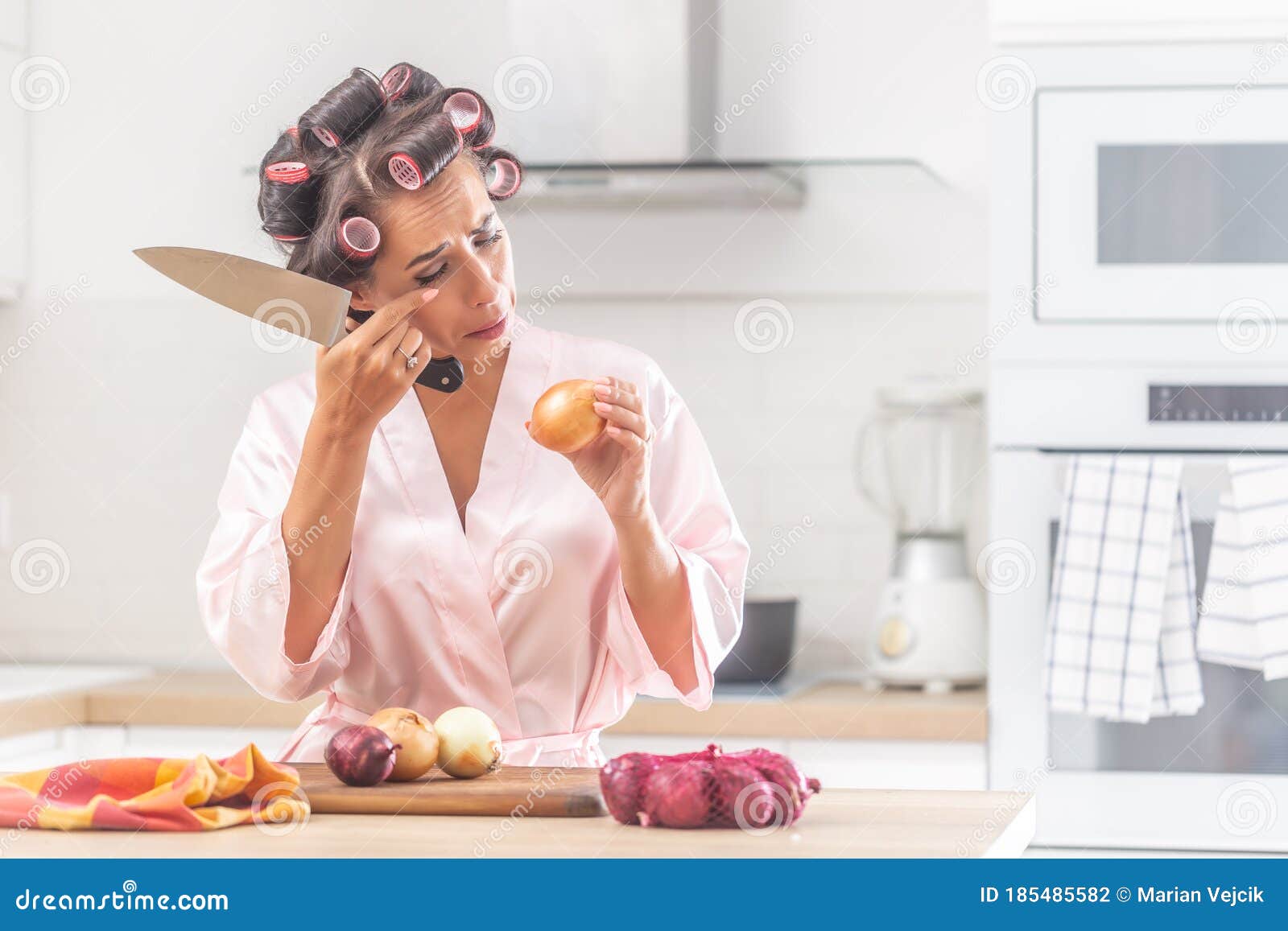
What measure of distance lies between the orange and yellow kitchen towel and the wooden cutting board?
0.04m

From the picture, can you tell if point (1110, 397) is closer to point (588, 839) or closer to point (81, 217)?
point (588, 839)

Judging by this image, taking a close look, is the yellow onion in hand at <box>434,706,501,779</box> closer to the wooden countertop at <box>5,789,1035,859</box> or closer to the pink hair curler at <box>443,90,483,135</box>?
the wooden countertop at <box>5,789,1035,859</box>

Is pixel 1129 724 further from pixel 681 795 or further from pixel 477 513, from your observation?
pixel 681 795

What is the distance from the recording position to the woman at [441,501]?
3.76ft

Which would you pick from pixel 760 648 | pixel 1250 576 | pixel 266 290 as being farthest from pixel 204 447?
pixel 1250 576

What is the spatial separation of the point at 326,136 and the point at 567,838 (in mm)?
685

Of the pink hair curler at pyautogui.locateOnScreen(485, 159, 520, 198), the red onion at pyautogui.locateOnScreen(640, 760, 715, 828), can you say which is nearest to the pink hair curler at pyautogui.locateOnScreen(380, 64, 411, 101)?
the pink hair curler at pyautogui.locateOnScreen(485, 159, 520, 198)

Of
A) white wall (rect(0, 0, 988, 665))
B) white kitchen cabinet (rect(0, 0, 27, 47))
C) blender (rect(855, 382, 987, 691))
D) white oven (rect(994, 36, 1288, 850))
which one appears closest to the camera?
white oven (rect(994, 36, 1288, 850))

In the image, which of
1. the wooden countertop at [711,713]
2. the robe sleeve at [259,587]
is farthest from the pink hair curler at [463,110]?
the wooden countertop at [711,713]

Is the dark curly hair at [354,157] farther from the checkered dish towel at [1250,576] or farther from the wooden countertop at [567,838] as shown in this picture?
the checkered dish towel at [1250,576]

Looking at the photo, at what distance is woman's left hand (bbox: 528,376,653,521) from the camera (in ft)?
3.59

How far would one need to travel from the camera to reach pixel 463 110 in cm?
126

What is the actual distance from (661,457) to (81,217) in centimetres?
173
